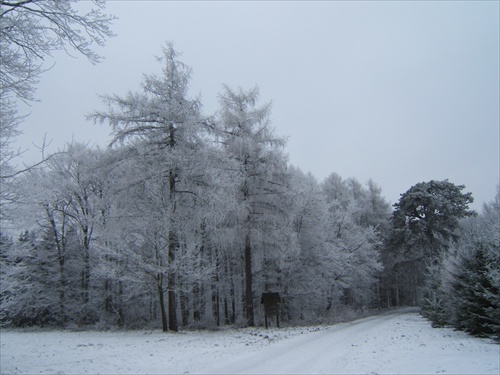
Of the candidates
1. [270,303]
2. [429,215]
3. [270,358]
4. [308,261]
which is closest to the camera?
[270,358]

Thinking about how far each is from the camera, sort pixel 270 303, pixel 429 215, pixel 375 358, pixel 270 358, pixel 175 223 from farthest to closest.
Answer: pixel 429 215 → pixel 270 303 → pixel 175 223 → pixel 270 358 → pixel 375 358

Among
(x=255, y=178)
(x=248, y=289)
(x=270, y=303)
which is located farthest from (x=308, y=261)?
(x=255, y=178)

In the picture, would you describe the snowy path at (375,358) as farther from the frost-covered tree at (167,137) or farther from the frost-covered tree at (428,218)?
the frost-covered tree at (428,218)

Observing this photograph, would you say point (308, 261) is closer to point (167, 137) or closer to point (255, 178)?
point (255, 178)

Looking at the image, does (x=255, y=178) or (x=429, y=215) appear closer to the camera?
(x=255, y=178)

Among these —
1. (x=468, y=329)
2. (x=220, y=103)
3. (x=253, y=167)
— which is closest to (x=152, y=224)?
(x=253, y=167)

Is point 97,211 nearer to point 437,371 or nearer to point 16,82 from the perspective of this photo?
point 16,82

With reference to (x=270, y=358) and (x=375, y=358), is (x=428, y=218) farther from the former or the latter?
(x=270, y=358)

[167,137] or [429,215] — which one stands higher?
[167,137]

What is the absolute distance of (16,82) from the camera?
614 centimetres

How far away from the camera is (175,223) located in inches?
644

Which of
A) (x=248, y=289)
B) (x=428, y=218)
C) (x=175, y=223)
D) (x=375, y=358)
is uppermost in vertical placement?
(x=428, y=218)

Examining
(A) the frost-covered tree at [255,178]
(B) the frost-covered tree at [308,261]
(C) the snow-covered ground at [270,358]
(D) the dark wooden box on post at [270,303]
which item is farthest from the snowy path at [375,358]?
(B) the frost-covered tree at [308,261]

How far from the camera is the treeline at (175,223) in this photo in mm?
16359
